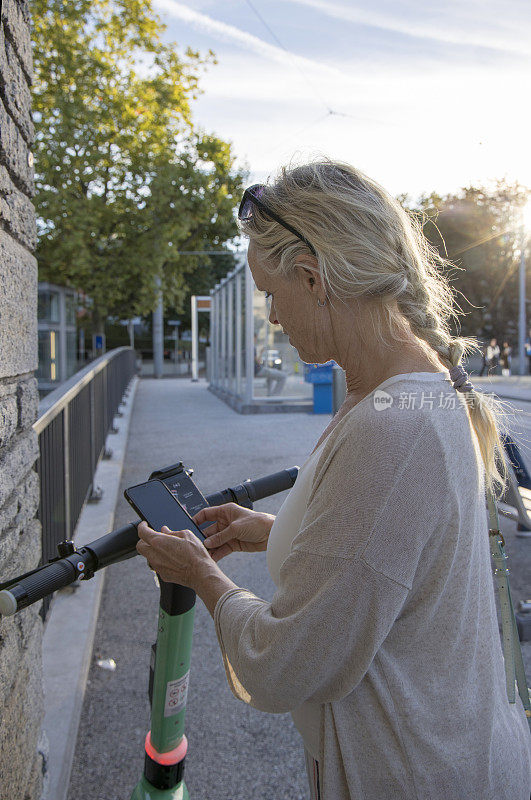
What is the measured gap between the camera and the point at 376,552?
1.03 m

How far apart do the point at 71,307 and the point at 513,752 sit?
1654cm

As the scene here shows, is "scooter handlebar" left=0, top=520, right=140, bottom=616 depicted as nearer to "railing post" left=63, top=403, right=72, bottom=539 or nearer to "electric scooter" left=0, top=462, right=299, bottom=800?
"electric scooter" left=0, top=462, right=299, bottom=800

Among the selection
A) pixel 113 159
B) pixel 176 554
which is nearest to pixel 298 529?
pixel 176 554

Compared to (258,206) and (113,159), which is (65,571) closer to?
(258,206)

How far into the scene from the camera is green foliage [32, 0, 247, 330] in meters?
16.4

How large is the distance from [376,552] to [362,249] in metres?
0.52

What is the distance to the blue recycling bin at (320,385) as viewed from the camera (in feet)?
44.4

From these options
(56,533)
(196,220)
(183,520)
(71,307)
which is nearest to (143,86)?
(196,220)

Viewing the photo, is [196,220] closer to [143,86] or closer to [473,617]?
[143,86]

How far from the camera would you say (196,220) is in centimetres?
1878

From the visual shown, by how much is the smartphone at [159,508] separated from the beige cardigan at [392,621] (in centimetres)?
31

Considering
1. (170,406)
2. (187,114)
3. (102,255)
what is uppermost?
(187,114)

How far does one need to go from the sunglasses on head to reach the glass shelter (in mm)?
12266

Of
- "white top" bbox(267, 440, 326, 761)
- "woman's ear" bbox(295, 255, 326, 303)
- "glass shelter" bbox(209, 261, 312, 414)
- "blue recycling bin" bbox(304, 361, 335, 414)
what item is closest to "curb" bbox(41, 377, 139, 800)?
"white top" bbox(267, 440, 326, 761)
